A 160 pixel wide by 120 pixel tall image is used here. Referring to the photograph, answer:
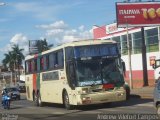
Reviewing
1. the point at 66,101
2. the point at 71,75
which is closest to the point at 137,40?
the point at 66,101

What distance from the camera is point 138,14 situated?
48812mm

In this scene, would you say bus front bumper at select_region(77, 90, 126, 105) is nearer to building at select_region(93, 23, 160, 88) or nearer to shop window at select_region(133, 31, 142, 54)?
building at select_region(93, 23, 160, 88)

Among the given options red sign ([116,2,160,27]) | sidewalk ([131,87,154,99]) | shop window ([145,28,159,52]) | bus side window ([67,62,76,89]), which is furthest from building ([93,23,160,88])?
bus side window ([67,62,76,89])

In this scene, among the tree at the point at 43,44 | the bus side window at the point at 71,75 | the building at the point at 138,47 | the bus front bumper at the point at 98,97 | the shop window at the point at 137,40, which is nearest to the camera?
the bus front bumper at the point at 98,97

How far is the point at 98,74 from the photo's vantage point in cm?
2350

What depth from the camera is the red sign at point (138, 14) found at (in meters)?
48.4

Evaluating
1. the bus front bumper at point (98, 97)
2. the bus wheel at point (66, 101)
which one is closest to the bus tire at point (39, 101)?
the bus wheel at point (66, 101)

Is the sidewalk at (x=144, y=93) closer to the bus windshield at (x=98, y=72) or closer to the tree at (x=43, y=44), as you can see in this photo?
the bus windshield at (x=98, y=72)

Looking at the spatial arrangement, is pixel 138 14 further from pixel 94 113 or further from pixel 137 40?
pixel 94 113

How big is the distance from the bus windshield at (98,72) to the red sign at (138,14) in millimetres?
24569

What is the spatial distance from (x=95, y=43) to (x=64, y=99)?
3666 mm

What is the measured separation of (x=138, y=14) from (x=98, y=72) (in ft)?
86.4

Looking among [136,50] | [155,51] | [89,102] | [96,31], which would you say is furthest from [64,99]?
[96,31]

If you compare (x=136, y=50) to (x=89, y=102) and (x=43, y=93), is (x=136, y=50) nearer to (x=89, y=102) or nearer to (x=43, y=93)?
(x=43, y=93)
